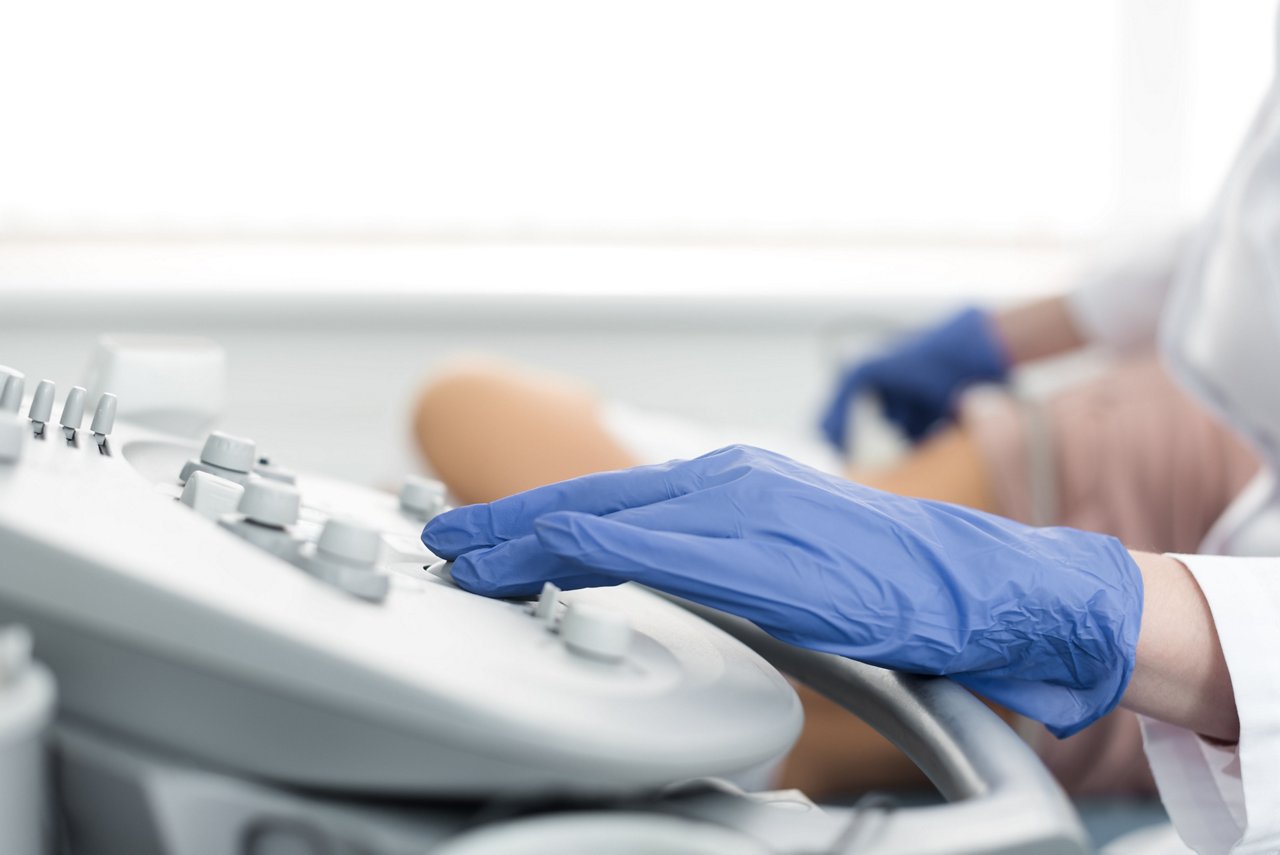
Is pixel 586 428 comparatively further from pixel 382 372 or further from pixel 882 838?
pixel 882 838

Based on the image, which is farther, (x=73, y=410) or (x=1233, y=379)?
(x=1233, y=379)

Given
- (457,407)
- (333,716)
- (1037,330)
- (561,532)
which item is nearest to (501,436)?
(457,407)

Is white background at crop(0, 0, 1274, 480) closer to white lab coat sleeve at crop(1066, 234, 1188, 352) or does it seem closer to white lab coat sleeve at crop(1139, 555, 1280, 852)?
white lab coat sleeve at crop(1066, 234, 1188, 352)

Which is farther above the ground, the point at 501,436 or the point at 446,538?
the point at 446,538

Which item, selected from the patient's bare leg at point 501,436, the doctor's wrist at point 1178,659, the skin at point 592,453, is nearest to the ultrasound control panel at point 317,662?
the doctor's wrist at point 1178,659

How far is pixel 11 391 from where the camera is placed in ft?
1.50

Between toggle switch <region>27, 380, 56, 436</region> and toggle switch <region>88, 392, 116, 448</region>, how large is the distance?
23 millimetres

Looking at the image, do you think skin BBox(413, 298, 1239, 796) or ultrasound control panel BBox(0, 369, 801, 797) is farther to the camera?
skin BBox(413, 298, 1239, 796)

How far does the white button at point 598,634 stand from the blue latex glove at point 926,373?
1247 millimetres

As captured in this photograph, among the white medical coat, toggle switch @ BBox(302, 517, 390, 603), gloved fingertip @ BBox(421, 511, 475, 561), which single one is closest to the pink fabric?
the white medical coat

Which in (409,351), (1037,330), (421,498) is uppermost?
(1037,330)

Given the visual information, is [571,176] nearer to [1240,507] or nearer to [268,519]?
[1240,507]

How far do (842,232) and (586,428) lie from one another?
0.94 meters

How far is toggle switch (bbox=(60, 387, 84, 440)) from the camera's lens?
0.48 meters
